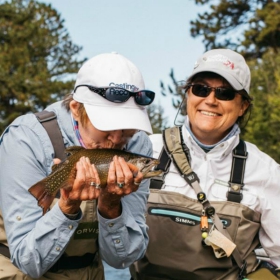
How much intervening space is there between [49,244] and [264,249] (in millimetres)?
2038

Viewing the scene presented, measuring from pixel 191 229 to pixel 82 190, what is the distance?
1585mm

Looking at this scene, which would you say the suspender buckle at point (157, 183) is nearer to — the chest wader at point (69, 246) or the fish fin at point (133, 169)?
the chest wader at point (69, 246)

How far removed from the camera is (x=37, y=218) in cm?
325

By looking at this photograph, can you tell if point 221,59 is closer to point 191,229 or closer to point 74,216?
point 191,229

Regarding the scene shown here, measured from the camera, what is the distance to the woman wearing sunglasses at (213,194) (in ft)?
14.5

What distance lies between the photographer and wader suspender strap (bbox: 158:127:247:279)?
4428mm

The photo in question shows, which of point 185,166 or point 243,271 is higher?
point 185,166

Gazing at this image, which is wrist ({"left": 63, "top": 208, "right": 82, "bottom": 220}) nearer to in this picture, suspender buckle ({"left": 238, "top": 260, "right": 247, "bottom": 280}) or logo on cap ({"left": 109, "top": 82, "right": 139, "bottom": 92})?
logo on cap ({"left": 109, "top": 82, "right": 139, "bottom": 92})

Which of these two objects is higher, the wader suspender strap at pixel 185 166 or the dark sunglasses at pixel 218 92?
the dark sunglasses at pixel 218 92

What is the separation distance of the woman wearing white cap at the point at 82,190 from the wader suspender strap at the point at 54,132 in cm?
3

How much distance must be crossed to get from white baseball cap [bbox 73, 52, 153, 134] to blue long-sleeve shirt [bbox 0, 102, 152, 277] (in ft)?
0.60

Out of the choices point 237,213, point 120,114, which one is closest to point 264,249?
point 237,213

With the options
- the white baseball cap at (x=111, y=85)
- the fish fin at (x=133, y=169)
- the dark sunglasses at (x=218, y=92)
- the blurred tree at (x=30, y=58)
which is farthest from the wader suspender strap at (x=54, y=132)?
the blurred tree at (x=30, y=58)

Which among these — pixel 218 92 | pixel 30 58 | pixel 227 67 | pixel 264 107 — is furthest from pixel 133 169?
pixel 30 58
